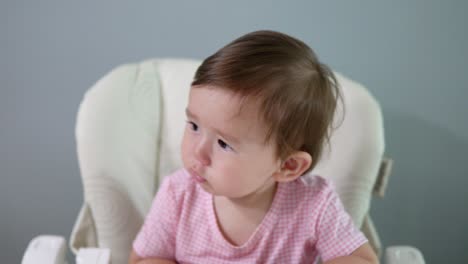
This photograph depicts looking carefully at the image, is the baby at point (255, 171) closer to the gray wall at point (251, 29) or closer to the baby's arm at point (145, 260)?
the baby's arm at point (145, 260)

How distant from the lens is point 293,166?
751mm

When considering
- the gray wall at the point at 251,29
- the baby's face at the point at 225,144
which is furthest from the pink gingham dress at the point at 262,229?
the gray wall at the point at 251,29

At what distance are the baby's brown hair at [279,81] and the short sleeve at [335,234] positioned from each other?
0.15 m

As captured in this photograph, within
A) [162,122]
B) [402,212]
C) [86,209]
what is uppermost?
[162,122]

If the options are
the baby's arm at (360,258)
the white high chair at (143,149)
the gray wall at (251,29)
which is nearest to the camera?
the baby's arm at (360,258)

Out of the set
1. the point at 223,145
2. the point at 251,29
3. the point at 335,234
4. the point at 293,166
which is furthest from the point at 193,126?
the point at 251,29

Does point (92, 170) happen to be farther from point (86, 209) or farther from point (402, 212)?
point (402, 212)

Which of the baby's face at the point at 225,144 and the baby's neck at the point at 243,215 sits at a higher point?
the baby's face at the point at 225,144

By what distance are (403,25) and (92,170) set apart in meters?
0.64

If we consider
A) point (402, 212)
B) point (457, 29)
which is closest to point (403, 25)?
point (457, 29)

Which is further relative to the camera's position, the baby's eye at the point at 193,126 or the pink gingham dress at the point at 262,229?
the pink gingham dress at the point at 262,229

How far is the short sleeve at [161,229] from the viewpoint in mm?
818

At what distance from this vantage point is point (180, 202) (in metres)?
0.84

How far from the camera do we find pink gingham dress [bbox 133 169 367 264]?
2.64 feet
